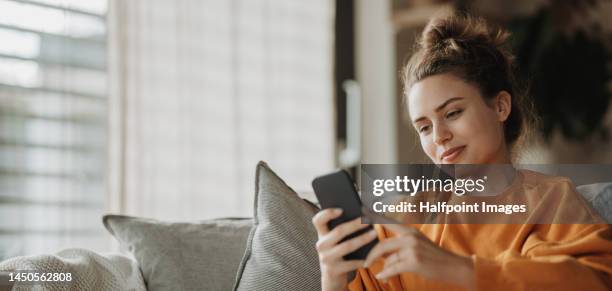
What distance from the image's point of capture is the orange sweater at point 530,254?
1036 mm

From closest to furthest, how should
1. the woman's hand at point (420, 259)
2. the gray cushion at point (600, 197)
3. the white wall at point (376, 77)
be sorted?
1. the woman's hand at point (420, 259)
2. the gray cushion at point (600, 197)
3. the white wall at point (376, 77)

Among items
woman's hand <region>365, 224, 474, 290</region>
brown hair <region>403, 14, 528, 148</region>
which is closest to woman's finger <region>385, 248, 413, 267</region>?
woman's hand <region>365, 224, 474, 290</region>

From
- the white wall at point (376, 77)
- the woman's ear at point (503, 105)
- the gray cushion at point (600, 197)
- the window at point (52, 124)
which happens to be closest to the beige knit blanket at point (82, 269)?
the woman's ear at point (503, 105)

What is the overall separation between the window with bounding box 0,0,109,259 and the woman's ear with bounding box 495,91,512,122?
5.59ft

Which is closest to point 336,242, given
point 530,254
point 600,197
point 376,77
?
point 530,254

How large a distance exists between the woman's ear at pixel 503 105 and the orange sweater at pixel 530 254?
119 millimetres

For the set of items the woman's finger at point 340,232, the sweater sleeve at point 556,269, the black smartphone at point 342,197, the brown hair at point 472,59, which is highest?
the brown hair at point 472,59

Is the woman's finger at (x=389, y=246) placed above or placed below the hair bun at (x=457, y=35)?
below

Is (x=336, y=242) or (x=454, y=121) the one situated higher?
(x=454, y=121)

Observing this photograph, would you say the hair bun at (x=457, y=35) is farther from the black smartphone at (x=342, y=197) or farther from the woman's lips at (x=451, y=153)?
the black smartphone at (x=342, y=197)

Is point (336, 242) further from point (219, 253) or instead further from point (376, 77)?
point (376, 77)

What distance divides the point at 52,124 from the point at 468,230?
1.73 m

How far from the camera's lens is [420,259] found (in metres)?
0.99

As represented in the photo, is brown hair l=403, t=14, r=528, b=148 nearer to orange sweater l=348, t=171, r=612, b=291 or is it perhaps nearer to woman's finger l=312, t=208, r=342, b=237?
orange sweater l=348, t=171, r=612, b=291
